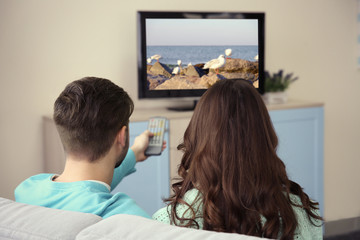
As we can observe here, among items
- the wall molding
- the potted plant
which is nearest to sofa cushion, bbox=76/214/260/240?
the potted plant

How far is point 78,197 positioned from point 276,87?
249 cm

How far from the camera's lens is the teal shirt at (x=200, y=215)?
4.50ft

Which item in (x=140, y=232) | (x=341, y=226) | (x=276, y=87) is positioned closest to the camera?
(x=140, y=232)

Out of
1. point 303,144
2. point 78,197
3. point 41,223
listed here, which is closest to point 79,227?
point 41,223

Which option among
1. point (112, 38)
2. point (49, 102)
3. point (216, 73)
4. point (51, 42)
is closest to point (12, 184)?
point (49, 102)

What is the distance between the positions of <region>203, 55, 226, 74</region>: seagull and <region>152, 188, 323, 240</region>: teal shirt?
2.09 m

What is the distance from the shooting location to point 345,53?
4203mm

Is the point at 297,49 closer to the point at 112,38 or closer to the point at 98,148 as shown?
the point at 112,38

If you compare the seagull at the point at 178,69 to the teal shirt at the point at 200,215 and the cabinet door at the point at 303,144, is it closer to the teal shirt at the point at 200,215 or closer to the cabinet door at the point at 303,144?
the cabinet door at the point at 303,144

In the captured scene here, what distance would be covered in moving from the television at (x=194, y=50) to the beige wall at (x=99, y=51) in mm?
198

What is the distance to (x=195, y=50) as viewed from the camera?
3438 mm

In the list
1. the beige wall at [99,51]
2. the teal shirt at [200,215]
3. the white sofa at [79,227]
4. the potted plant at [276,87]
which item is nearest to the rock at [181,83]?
the beige wall at [99,51]

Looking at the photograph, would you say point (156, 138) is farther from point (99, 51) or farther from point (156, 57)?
point (99, 51)

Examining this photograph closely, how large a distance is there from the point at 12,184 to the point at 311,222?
227 centimetres
